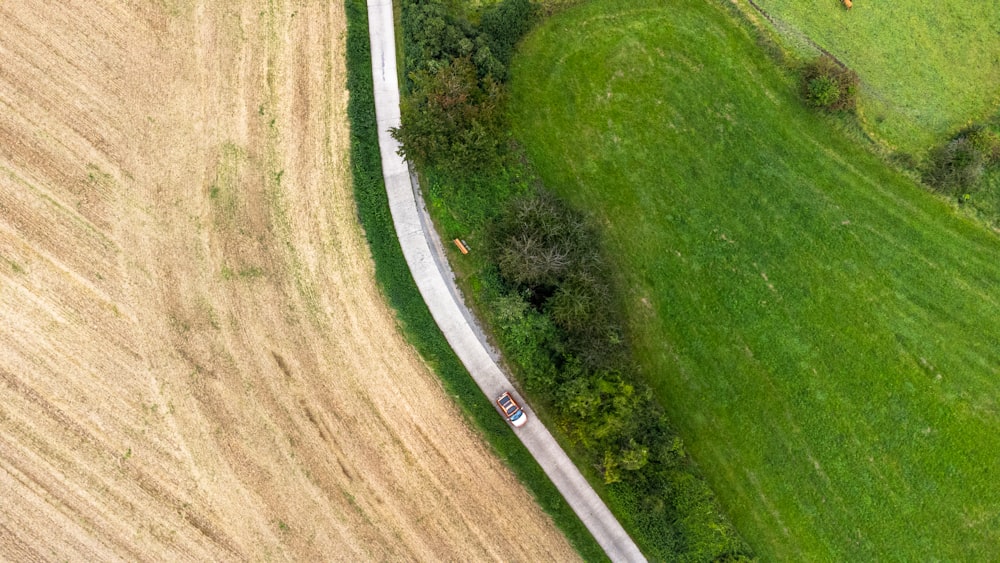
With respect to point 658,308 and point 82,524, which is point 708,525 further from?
point 82,524

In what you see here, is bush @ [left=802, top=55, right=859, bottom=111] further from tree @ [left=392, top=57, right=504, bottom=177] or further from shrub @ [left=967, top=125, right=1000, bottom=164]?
tree @ [left=392, top=57, right=504, bottom=177]

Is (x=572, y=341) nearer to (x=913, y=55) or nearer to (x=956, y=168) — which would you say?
(x=956, y=168)

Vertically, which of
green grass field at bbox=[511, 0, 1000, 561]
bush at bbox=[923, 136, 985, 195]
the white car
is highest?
bush at bbox=[923, 136, 985, 195]

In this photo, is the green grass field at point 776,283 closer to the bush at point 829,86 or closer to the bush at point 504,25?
the bush at point 829,86

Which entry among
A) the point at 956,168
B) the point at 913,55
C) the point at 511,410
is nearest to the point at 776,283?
the point at 956,168

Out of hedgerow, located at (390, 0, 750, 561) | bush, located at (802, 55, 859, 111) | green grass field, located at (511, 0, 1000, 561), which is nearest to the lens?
hedgerow, located at (390, 0, 750, 561)

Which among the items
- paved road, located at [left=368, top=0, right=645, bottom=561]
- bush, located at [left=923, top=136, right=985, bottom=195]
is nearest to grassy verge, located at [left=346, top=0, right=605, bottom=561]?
paved road, located at [left=368, top=0, right=645, bottom=561]

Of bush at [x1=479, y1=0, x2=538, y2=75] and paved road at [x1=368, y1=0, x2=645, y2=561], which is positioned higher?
bush at [x1=479, y1=0, x2=538, y2=75]
